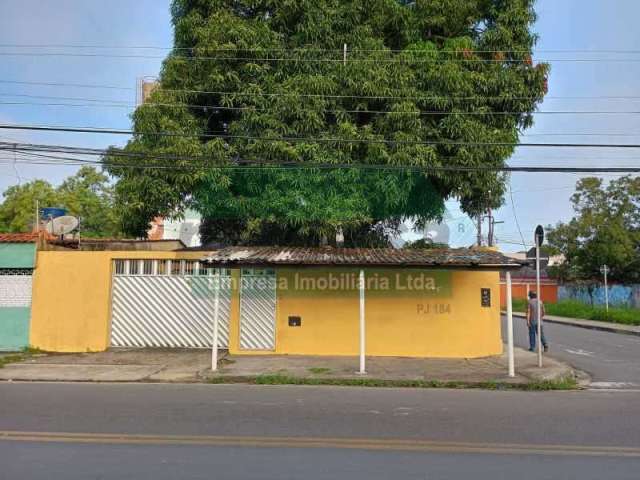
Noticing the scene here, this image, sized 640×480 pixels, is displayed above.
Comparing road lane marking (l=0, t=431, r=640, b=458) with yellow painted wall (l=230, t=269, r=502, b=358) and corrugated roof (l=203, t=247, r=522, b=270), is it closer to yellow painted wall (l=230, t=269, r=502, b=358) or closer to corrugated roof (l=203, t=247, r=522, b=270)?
corrugated roof (l=203, t=247, r=522, b=270)

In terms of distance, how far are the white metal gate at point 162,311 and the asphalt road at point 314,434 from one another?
5246 mm

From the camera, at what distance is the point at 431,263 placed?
12.5 metres

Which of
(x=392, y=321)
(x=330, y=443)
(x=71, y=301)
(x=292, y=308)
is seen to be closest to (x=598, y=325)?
(x=392, y=321)

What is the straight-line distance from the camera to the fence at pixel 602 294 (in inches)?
1497

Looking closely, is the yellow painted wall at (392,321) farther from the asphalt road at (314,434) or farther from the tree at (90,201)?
the tree at (90,201)

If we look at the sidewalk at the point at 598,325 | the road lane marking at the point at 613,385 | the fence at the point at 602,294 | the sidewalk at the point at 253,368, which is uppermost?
the fence at the point at 602,294

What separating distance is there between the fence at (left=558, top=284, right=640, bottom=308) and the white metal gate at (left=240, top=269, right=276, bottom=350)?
30734 mm

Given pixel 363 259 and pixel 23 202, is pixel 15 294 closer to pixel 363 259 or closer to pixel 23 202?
pixel 363 259

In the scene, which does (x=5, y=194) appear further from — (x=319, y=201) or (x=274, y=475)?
(x=274, y=475)

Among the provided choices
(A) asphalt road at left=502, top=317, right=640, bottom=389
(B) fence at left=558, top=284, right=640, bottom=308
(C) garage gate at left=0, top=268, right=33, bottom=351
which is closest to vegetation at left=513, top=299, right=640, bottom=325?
(A) asphalt road at left=502, top=317, right=640, bottom=389

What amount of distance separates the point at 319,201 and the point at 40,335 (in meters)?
7.89

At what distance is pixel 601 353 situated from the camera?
1641cm

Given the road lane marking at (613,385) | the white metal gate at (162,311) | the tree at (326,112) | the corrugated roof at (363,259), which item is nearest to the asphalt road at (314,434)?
the road lane marking at (613,385)

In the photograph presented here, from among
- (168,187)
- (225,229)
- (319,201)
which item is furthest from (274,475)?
(225,229)
